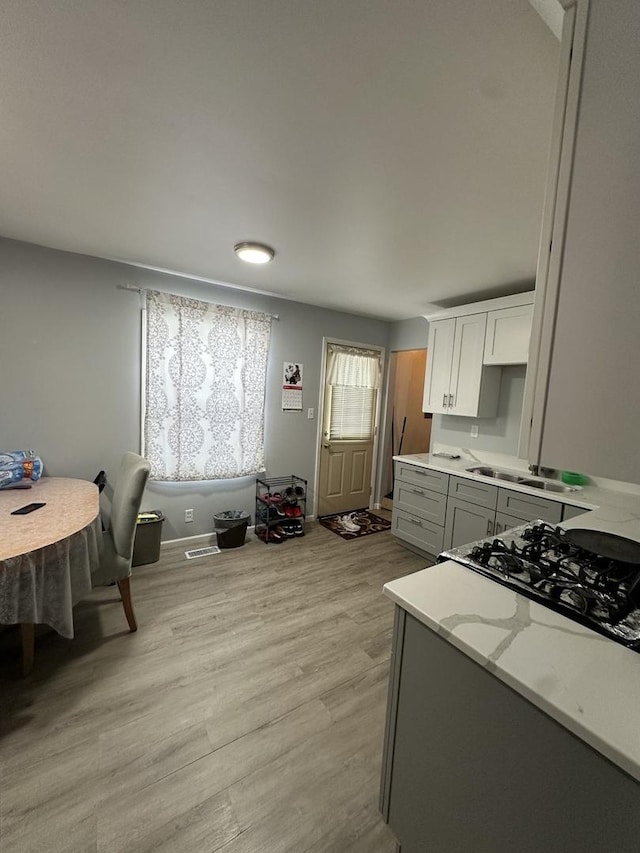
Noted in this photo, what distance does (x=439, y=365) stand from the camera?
3406mm

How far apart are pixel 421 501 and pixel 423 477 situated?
0.23m

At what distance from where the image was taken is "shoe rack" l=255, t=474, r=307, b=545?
3.46m

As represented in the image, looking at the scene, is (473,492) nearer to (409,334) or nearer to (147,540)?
(409,334)

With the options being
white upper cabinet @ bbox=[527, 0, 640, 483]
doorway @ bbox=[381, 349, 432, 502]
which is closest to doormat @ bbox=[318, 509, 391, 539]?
doorway @ bbox=[381, 349, 432, 502]

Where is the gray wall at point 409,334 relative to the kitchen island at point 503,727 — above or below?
above

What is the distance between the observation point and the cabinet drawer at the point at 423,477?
299 centimetres

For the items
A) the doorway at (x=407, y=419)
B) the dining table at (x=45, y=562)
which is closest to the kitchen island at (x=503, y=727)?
the dining table at (x=45, y=562)

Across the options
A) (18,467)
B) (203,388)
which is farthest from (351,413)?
(18,467)

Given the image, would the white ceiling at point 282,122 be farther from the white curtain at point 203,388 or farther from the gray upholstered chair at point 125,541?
the gray upholstered chair at point 125,541

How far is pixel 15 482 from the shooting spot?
220 cm

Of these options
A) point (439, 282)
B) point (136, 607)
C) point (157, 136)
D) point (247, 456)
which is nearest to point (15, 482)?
point (136, 607)

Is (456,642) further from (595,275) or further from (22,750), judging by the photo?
(22,750)

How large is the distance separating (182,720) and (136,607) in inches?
39.1

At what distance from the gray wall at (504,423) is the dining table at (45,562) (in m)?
3.19
